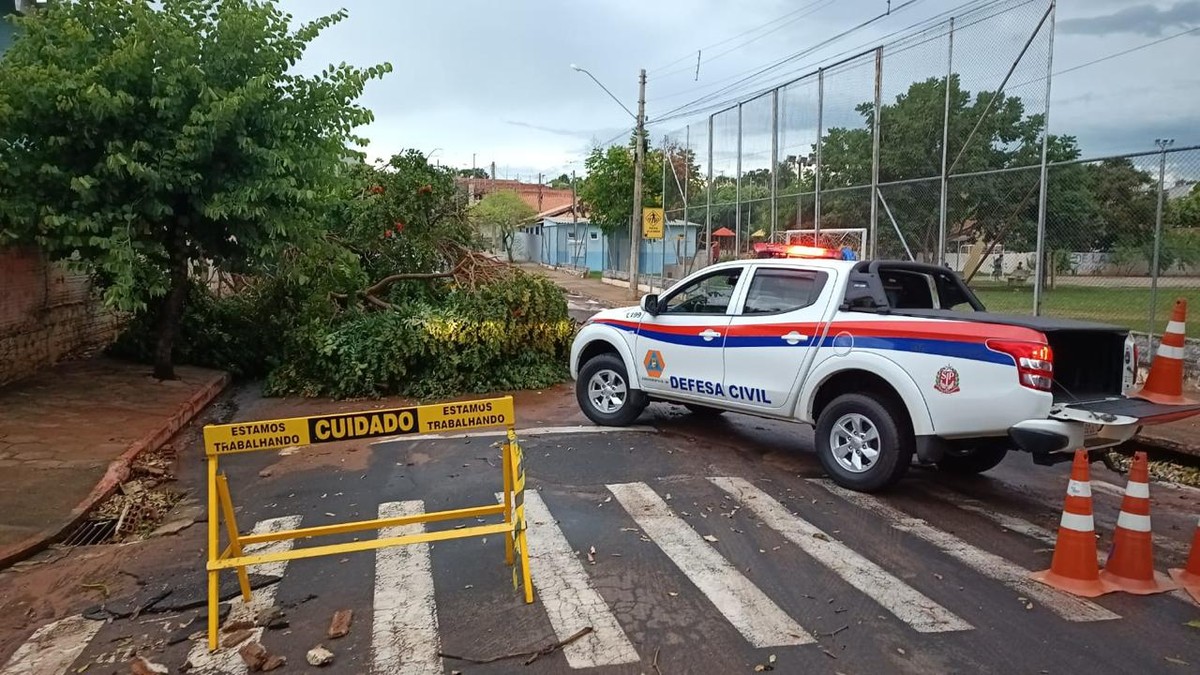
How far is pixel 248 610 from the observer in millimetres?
4379

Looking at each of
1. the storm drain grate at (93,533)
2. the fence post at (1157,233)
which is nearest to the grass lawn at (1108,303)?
the fence post at (1157,233)

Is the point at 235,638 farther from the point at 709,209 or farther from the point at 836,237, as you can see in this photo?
the point at 709,209

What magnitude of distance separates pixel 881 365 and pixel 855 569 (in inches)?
72.4

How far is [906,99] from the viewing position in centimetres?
1382

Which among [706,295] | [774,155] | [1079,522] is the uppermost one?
[774,155]

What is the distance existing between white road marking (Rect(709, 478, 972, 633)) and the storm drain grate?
4.74 metres

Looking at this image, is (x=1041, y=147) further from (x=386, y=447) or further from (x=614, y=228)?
(x=614, y=228)

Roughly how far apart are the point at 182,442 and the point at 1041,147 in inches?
457

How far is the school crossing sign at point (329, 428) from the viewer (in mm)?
4152

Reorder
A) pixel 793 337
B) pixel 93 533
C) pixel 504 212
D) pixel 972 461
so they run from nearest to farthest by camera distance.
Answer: pixel 93 533 → pixel 793 337 → pixel 972 461 → pixel 504 212

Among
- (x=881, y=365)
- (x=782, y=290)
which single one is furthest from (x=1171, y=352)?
(x=782, y=290)

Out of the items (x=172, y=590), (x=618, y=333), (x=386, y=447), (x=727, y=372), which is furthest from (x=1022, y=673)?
(x=386, y=447)

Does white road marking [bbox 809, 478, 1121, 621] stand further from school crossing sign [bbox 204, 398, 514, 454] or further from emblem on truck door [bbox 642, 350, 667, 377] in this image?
school crossing sign [bbox 204, 398, 514, 454]

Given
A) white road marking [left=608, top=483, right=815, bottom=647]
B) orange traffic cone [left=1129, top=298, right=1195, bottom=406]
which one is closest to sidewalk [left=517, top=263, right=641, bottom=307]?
white road marking [left=608, top=483, right=815, bottom=647]
